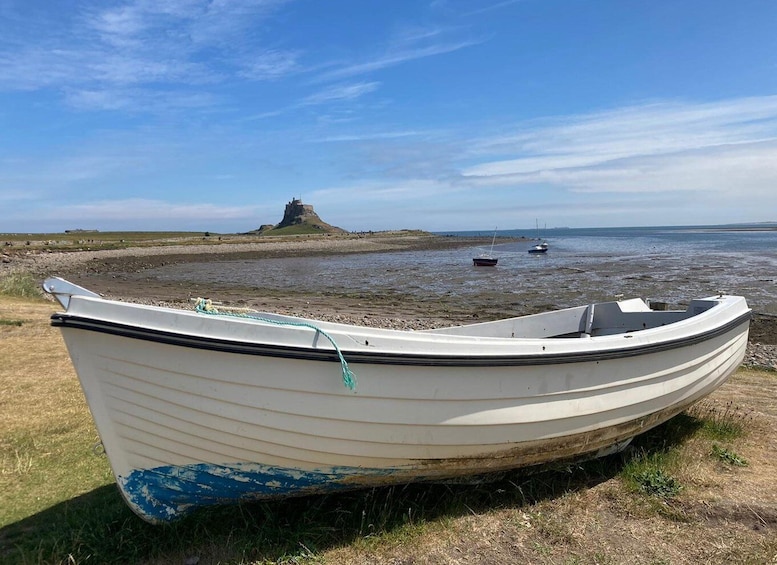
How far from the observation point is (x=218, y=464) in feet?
11.7

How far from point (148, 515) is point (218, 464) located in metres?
0.68

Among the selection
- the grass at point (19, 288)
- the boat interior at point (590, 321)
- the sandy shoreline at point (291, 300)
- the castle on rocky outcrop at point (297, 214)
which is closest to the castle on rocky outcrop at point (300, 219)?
the castle on rocky outcrop at point (297, 214)

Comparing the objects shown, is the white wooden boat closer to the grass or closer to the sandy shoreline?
the sandy shoreline

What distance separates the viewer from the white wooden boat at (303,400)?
330 centimetres

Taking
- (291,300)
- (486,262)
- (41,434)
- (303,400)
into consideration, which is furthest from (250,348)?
(486,262)

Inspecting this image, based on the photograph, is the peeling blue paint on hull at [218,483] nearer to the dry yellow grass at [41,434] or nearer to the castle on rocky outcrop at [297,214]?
the dry yellow grass at [41,434]

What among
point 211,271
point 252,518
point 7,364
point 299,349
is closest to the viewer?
point 299,349

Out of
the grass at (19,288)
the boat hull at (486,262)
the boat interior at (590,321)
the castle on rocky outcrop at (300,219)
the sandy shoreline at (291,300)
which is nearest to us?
the boat interior at (590,321)

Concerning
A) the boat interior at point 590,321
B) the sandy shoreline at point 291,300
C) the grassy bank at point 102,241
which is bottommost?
the sandy shoreline at point 291,300

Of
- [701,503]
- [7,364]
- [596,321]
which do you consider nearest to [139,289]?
[7,364]

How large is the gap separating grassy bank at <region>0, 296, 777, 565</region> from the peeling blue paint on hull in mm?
275

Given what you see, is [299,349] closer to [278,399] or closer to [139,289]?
[278,399]

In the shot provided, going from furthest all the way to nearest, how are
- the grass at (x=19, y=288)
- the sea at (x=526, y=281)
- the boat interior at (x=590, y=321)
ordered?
the sea at (x=526, y=281), the grass at (x=19, y=288), the boat interior at (x=590, y=321)

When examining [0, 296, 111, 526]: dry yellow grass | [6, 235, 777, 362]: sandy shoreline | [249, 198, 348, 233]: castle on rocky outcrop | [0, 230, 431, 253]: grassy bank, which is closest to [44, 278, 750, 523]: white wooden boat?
[0, 296, 111, 526]: dry yellow grass
